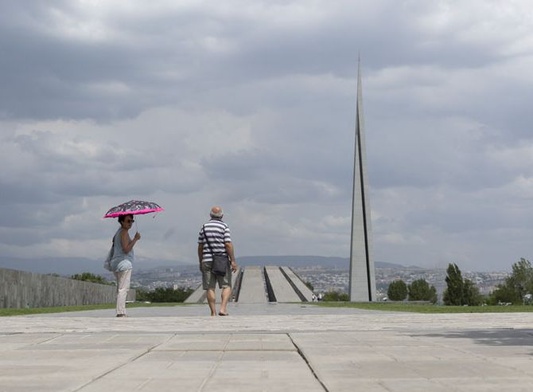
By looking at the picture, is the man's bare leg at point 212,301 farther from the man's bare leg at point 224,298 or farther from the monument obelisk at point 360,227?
the monument obelisk at point 360,227

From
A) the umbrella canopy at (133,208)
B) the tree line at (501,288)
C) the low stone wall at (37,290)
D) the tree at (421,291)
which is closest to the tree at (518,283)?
the tree line at (501,288)

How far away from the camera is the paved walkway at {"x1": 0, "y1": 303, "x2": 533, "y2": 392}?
18.4ft

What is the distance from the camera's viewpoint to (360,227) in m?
52.6

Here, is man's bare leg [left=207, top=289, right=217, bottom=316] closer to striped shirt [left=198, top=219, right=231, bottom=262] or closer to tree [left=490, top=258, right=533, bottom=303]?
striped shirt [left=198, top=219, right=231, bottom=262]

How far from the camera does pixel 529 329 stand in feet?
33.7

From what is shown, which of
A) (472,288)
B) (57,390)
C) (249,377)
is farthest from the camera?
(472,288)

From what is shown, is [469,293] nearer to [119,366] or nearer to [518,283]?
[518,283]

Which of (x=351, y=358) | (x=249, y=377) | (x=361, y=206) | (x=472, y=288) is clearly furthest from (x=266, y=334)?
(x=472, y=288)

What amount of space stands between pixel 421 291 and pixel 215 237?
95082mm

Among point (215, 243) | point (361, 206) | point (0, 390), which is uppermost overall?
point (361, 206)

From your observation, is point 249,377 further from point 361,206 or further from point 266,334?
point 361,206

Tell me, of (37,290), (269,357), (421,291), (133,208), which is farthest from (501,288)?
(269,357)

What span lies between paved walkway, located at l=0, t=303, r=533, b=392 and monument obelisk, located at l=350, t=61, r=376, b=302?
40.6m

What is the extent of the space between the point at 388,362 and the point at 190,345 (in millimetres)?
2359
